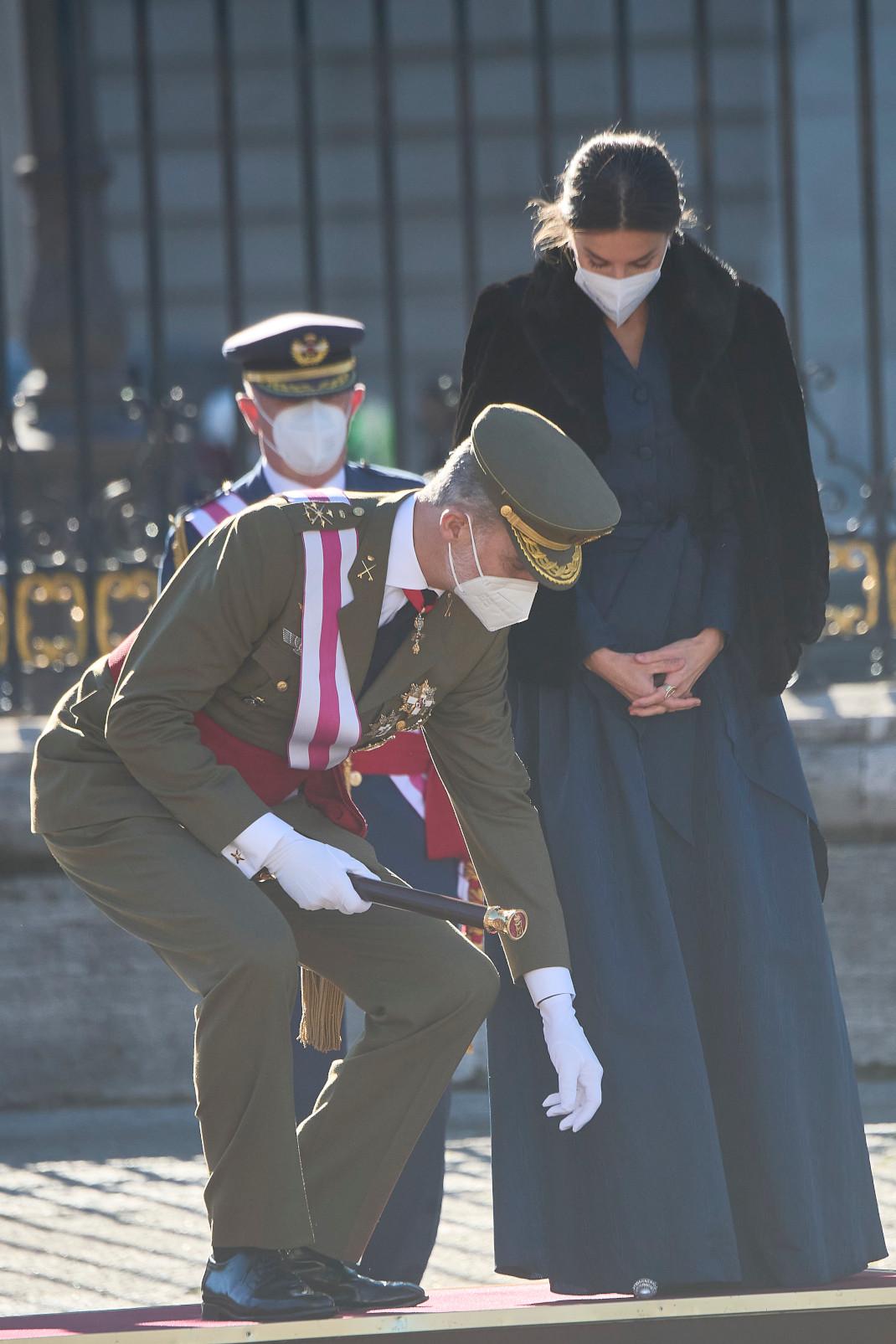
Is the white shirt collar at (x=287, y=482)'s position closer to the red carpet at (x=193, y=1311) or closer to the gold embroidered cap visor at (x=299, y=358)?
the gold embroidered cap visor at (x=299, y=358)

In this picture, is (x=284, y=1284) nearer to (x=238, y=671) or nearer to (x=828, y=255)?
(x=238, y=671)

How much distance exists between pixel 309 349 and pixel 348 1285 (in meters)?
1.72

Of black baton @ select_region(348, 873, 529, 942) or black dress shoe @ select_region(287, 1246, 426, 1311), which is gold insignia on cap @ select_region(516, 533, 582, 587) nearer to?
black baton @ select_region(348, 873, 529, 942)

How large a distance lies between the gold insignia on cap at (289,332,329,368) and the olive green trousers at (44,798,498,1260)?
110 cm

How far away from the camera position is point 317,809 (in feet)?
10.2

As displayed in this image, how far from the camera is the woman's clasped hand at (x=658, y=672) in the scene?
10.4 feet

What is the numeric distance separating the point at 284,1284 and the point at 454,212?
1165 centimetres

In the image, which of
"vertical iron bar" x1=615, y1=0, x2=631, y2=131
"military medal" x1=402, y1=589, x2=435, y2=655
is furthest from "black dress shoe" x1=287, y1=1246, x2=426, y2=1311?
"vertical iron bar" x1=615, y1=0, x2=631, y2=131

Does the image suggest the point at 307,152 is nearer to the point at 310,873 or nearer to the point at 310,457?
the point at 310,457

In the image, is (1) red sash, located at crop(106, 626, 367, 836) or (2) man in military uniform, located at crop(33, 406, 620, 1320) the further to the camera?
(1) red sash, located at crop(106, 626, 367, 836)

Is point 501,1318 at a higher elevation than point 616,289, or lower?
lower

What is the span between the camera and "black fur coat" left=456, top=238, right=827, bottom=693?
10.6 ft

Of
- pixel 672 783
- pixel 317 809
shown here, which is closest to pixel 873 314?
pixel 672 783

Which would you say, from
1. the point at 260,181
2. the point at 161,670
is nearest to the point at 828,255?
the point at 260,181
